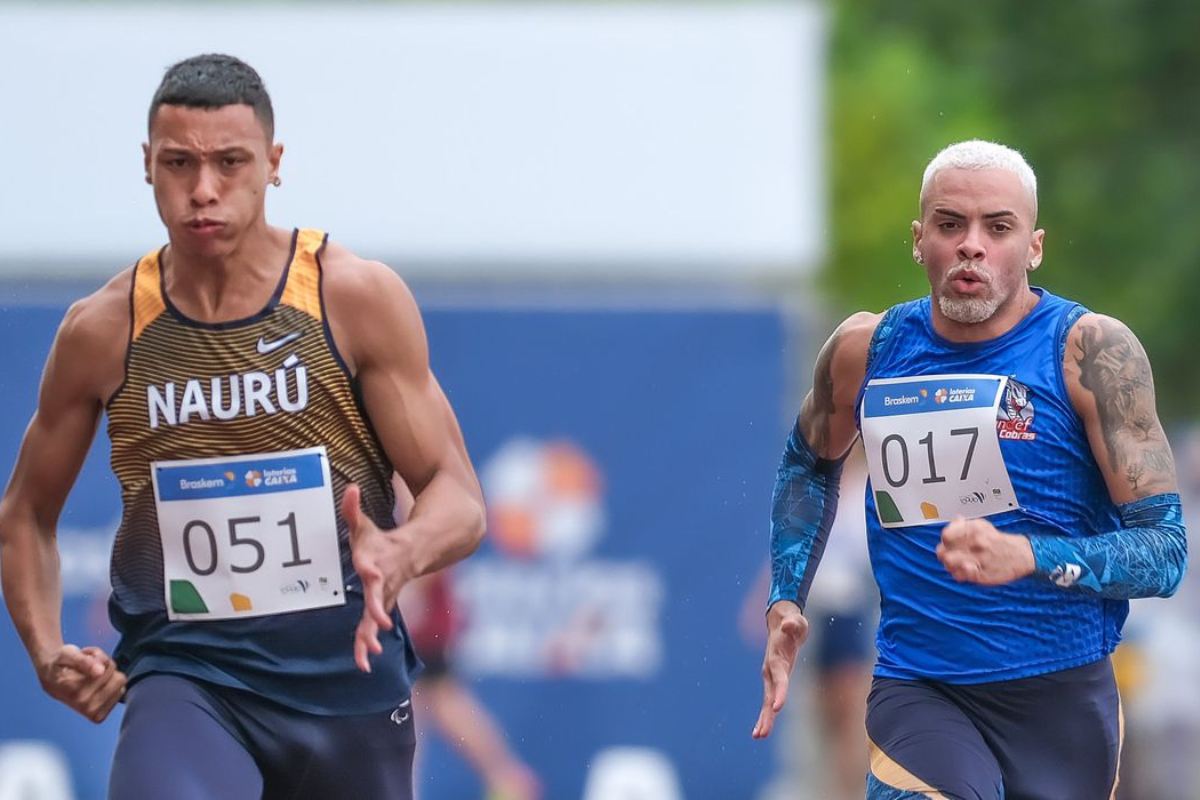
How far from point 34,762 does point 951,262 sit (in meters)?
8.29

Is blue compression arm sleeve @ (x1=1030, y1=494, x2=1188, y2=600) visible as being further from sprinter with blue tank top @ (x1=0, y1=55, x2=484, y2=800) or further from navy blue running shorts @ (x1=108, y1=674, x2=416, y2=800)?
navy blue running shorts @ (x1=108, y1=674, x2=416, y2=800)

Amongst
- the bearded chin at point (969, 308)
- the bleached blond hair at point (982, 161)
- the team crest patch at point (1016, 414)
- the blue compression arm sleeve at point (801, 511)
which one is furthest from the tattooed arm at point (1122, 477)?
the blue compression arm sleeve at point (801, 511)

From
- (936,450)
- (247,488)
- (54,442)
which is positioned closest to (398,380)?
(247,488)

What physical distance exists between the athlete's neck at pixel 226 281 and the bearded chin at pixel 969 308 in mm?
1764

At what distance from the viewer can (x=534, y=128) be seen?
1288 cm

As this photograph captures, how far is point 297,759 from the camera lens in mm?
6008

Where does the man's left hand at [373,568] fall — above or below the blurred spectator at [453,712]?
above

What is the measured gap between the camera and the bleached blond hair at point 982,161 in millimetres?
6113

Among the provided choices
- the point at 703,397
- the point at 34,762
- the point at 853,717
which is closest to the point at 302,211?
the point at 703,397

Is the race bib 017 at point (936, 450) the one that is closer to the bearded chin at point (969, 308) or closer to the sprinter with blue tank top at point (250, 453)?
the bearded chin at point (969, 308)

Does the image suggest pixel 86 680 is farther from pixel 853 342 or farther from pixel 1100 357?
pixel 1100 357

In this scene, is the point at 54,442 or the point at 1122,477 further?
the point at 54,442

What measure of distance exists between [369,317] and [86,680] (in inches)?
46.4

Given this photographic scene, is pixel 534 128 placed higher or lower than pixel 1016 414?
higher
